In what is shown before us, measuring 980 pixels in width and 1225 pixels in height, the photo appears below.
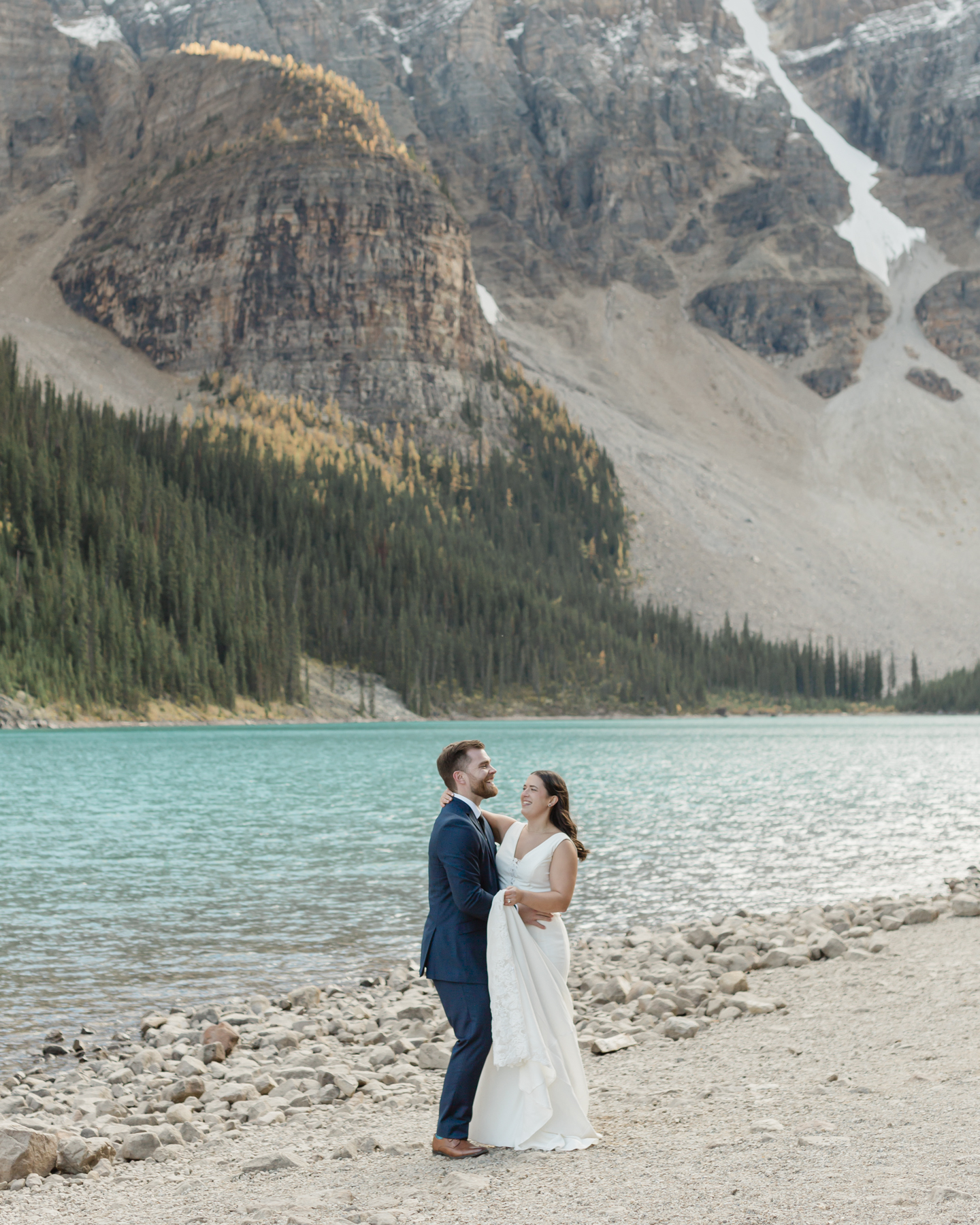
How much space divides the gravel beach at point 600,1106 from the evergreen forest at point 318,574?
79.9m

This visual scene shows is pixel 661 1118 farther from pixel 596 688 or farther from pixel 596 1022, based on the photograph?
pixel 596 688

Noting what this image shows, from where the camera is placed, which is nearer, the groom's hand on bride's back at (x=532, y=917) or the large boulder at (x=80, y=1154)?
the groom's hand on bride's back at (x=532, y=917)

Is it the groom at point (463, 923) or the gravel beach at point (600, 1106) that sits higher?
the groom at point (463, 923)

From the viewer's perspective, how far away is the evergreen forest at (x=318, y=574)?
101m

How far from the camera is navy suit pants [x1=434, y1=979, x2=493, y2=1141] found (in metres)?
8.33

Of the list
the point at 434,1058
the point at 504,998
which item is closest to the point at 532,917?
the point at 504,998

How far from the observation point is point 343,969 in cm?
1667

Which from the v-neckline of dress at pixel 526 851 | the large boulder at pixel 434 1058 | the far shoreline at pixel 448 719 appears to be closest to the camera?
the v-neckline of dress at pixel 526 851

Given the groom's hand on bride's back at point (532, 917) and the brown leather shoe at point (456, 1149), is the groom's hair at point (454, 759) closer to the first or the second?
the groom's hand on bride's back at point (532, 917)

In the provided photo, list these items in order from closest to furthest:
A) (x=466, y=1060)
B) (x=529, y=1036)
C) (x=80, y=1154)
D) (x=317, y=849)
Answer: (x=529, y=1036)
(x=466, y=1060)
(x=80, y=1154)
(x=317, y=849)

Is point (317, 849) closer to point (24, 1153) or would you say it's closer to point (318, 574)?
point (24, 1153)

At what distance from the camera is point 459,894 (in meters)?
8.22

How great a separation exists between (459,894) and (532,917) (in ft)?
1.82

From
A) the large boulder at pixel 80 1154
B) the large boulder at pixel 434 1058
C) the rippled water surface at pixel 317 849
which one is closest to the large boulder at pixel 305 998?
the rippled water surface at pixel 317 849
